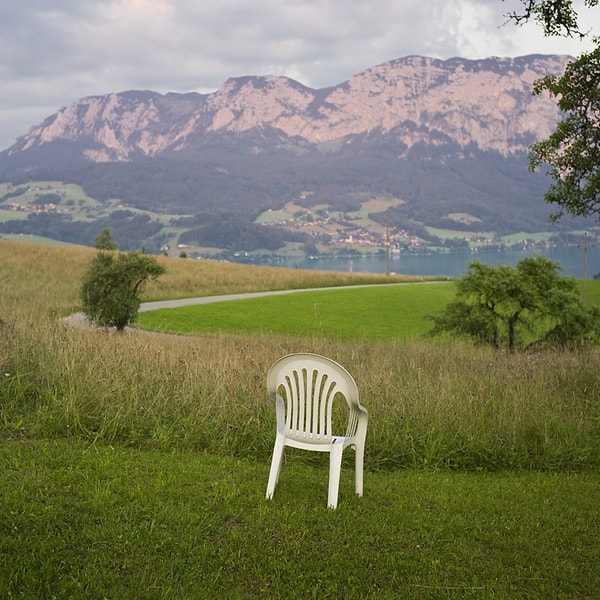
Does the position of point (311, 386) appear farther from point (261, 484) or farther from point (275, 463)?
point (261, 484)

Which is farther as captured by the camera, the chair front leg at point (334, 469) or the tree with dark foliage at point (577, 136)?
the tree with dark foliage at point (577, 136)

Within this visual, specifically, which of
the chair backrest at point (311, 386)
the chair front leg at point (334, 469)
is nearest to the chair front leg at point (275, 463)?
the chair backrest at point (311, 386)

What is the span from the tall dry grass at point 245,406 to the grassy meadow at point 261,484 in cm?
3

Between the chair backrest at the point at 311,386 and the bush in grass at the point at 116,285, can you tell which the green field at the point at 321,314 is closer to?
the bush in grass at the point at 116,285

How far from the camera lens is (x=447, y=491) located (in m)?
6.23

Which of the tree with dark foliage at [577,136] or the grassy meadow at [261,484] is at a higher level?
the tree with dark foliage at [577,136]

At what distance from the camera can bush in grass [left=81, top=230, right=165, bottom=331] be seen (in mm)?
26203

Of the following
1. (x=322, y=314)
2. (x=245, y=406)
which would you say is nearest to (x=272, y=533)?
(x=245, y=406)

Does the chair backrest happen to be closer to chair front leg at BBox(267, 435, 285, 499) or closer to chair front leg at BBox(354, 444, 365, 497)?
chair front leg at BBox(267, 435, 285, 499)

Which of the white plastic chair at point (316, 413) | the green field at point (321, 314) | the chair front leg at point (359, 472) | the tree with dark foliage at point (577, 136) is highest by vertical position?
the tree with dark foliage at point (577, 136)

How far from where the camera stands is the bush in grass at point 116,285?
1032 inches

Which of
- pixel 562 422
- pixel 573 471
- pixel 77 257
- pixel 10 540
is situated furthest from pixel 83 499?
pixel 77 257

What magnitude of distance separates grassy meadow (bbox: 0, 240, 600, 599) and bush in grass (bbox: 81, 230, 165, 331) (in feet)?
50.3

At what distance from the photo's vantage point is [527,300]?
24.2 meters
